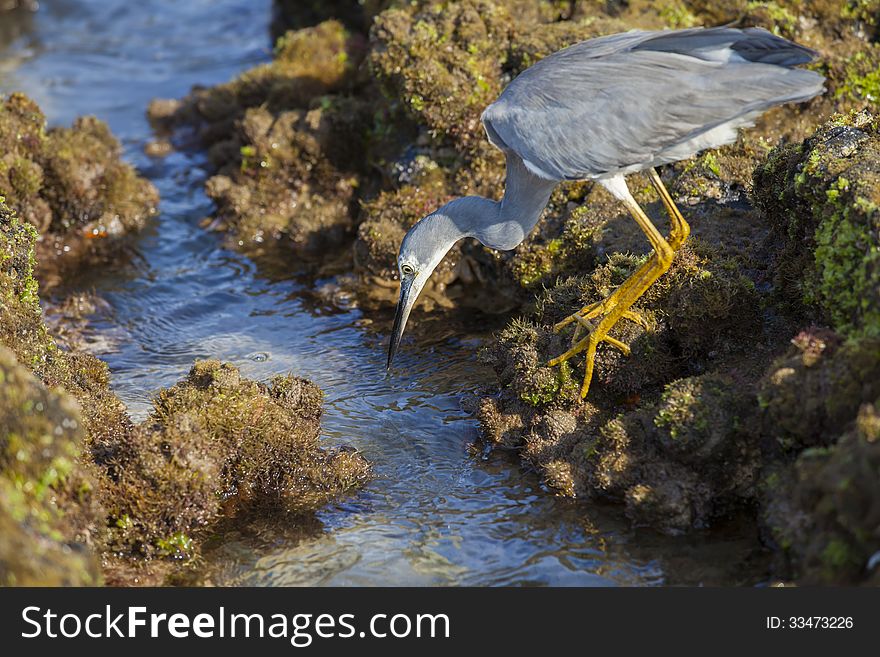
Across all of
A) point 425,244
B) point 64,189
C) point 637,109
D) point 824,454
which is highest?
point 637,109

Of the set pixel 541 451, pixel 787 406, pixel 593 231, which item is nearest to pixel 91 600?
pixel 541 451

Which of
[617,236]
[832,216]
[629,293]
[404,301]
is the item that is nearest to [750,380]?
[629,293]

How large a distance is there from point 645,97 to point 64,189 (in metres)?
6.55

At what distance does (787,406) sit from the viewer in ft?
17.4

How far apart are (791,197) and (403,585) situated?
11.8 feet

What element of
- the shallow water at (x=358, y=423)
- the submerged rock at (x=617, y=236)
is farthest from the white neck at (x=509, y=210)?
the shallow water at (x=358, y=423)

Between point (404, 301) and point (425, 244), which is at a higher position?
point (425, 244)

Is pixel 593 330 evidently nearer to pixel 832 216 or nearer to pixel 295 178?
pixel 832 216

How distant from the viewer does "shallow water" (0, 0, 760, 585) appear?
216 inches

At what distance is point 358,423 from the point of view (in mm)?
7133

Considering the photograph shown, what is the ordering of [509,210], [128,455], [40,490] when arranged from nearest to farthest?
[40,490] < [128,455] < [509,210]

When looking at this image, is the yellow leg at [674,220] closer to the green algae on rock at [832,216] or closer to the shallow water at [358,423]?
the green algae on rock at [832,216]

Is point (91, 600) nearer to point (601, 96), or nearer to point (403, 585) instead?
point (403, 585)

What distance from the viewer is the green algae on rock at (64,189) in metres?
9.70
